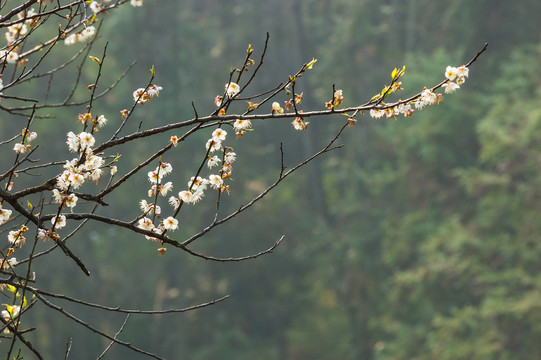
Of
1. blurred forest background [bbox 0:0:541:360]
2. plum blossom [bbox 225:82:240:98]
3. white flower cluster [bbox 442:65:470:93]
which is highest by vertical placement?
blurred forest background [bbox 0:0:541:360]

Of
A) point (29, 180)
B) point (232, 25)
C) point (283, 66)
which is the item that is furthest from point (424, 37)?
point (29, 180)

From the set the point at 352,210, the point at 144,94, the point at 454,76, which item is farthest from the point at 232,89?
the point at 352,210

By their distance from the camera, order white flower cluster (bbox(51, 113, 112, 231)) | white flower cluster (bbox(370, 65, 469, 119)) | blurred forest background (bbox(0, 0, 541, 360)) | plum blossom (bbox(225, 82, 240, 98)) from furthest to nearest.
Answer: blurred forest background (bbox(0, 0, 541, 360)) → plum blossom (bbox(225, 82, 240, 98)) → white flower cluster (bbox(370, 65, 469, 119)) → white flower cluster (bbox(51, 113, 112, 231))

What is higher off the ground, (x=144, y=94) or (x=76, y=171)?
(x=144, y=94)

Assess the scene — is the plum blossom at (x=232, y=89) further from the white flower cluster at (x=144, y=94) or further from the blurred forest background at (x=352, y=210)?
the blurred forest background at (x=352, y=210)

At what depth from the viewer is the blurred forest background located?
13422 millimetres

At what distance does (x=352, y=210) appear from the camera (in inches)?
675

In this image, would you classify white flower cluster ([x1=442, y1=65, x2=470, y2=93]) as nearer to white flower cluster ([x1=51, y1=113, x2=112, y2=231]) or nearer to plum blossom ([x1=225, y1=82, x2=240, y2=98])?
plum blossom ([x1=225, y1=82, x2=240, y2=98])

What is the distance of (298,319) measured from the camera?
16.9m

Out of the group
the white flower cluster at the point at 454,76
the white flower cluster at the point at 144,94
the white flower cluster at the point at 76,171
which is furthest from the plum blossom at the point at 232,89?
the white flower cluster at the point at 454,76

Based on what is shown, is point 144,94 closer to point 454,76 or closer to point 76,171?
point 76,171

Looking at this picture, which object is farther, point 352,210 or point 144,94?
point 352,210

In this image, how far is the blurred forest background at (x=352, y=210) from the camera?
44.0 feet

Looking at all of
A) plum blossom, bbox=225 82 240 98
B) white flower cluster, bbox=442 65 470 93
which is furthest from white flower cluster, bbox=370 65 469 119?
plum blossom, bbox=225 82 240 98
